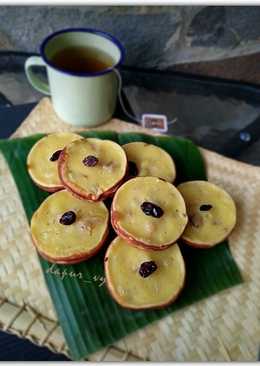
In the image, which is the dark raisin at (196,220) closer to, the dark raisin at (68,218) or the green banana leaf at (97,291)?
the green banana leaf at (97,291)

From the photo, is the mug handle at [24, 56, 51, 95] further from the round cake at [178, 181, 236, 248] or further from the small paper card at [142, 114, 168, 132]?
the round cake at [178, 181, 236, 248]

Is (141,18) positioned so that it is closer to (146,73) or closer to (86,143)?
(146,73)

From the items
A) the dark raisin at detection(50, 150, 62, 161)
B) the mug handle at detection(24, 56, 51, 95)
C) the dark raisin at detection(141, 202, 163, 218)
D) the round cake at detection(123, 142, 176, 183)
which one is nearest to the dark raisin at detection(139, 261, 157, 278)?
the dark raisin at detection(141, 202, 163, 218)

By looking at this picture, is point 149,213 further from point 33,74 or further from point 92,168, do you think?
point 33,74

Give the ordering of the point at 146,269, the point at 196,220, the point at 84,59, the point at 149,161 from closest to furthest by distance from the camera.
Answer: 1. the point at 146,269
2. the point at 196,220
3. the point at 149,161
4. the point at 84,59

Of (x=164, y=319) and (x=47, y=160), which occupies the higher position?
(x=47, y=160)

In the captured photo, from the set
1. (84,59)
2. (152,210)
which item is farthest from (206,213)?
(84,59)

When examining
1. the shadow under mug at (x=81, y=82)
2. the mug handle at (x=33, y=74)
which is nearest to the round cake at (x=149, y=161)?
the shadow under mug at (x=81, y=82)
